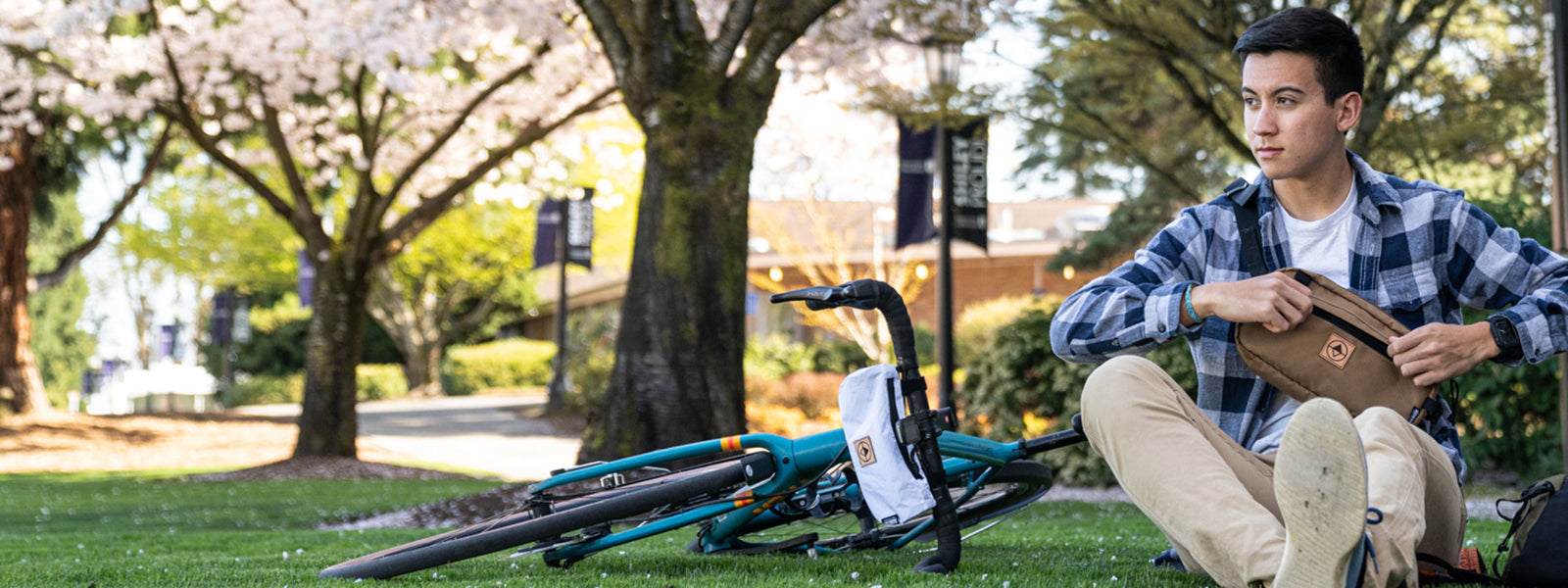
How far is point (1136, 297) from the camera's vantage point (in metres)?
2.88

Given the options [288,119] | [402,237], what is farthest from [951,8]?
[288,119]

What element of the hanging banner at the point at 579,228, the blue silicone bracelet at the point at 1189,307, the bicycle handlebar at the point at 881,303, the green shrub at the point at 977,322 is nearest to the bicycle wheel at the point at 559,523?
the bicycle handlebar at the point at 881,303

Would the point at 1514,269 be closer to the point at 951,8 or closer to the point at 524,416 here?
the point at 951,8

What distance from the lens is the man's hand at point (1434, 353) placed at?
2.62 m

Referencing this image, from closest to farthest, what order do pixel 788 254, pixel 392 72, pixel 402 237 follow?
pixel 392 72
pixel 402 237
pixel 788 254

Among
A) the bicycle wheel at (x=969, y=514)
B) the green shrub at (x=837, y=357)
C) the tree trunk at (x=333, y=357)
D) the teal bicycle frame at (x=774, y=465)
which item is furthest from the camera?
the green shrub at (x=837, y=357)

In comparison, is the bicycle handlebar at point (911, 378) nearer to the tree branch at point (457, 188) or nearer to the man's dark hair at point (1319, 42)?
the man's dark hair at point (1319, 42)

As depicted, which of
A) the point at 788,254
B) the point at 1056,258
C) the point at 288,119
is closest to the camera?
the point at 288,119

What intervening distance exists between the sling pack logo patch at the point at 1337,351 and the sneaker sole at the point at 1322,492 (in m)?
0.49

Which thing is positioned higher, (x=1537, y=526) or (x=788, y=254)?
(x=788, y=254)

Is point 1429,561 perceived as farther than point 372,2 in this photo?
No

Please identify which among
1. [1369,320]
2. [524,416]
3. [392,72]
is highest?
[392,72]

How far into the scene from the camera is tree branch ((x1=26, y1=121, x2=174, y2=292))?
19.4m

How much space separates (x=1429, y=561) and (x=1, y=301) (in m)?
20.9
